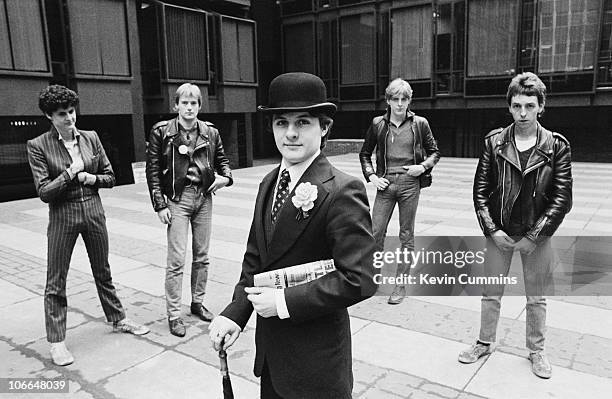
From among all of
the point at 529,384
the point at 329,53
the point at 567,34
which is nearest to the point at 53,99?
the point at 529,384

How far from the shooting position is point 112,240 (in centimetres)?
804

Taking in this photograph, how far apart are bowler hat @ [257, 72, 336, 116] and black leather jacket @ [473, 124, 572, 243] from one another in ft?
7.19

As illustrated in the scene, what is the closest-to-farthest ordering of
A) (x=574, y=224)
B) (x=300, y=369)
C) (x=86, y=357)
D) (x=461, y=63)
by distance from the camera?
(x=300, y=369) < (x=86, y=357) < (x=574, y=224) < (x=461, y=63)

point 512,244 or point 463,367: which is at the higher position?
point 512,244

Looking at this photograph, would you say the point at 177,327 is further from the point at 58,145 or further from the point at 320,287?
the point at 320,287

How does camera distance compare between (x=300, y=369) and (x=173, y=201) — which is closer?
(x=300, y=369)

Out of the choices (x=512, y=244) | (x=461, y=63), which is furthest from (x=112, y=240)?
(x=461, y=63)

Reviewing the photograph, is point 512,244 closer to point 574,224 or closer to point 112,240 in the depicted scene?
point 574,224

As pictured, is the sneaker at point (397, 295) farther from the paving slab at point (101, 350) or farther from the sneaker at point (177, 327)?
the paving slab at point (101, 350)

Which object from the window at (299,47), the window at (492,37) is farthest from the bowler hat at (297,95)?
the window at (299,47)

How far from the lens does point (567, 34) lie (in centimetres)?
1908

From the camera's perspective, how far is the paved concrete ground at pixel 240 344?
3510 mm

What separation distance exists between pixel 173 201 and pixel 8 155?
539 inches

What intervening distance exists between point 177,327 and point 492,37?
20.3m
